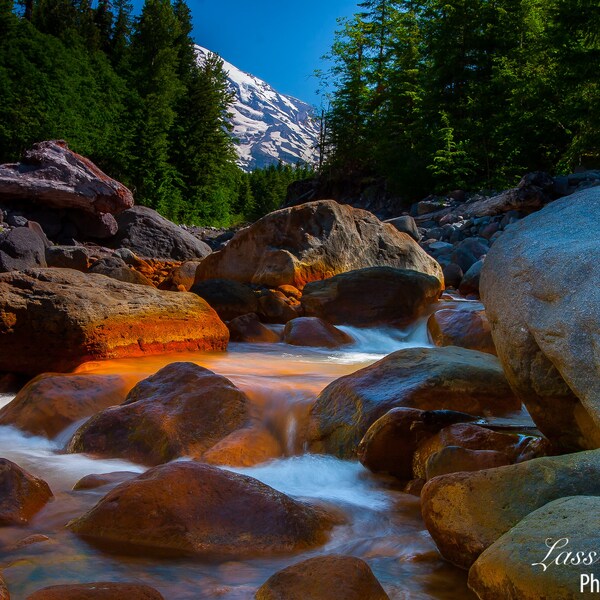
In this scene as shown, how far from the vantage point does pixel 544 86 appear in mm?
20594

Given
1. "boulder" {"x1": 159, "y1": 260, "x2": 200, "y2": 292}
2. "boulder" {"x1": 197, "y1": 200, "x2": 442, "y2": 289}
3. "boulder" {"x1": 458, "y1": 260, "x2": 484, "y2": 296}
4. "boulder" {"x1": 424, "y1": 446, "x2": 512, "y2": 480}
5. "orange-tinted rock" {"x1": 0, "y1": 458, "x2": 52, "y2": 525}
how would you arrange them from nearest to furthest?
1. "orange-tinted rock" {"x1": 0, "y1": 458, "x2": 52, "y2": 525}
2. "boulder" {"x1": 424, "y1": 446, "x2": 512, "y2": 480}
3. "boulder" {"x1": 197, "y1": 200, "x2": 442, "y2": 289}
4. "boulder" {"x1": 458, "y1": 260, "x2": 484, "y2": 296}
5. "boulder" {"x1": 159, "y1": 260, "x2": 200, "y2": 292}

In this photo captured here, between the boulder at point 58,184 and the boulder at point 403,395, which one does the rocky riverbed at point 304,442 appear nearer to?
the boulder at point 403,395

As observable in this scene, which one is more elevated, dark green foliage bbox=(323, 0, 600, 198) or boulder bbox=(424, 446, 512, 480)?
dark green foliage bbox=(323, 0, 600, 198)

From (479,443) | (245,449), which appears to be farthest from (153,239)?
(479,443)

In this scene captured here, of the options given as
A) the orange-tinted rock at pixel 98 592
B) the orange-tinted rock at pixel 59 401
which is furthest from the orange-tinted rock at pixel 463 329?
the orange-tinted rock at pixel 98 592

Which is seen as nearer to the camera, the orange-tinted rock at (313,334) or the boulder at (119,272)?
the orange-tinted rock at (313,334)

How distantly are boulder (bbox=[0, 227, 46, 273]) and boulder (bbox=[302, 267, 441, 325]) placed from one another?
17.4 feet

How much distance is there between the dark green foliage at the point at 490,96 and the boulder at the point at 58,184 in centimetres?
→ 1136

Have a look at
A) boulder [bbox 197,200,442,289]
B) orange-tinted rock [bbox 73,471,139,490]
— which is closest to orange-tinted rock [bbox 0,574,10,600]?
orange-tinted rock [bbox 73,471,139,490]

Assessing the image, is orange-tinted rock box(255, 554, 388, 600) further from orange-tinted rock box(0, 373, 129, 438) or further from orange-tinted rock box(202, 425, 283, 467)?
orange-tinted rock box(0, 373, 129, 438)

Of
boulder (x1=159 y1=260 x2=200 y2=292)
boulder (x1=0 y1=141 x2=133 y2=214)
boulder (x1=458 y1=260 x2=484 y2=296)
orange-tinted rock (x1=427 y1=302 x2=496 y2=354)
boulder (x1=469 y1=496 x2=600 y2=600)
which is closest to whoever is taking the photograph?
boulder (x1=469 y1=496 x2=600 y2=600)

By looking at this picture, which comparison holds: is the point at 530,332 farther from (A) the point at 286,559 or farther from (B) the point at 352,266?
(B) the point at 352,266

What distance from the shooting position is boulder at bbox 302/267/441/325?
9883mm

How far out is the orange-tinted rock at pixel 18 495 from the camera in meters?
3.08
